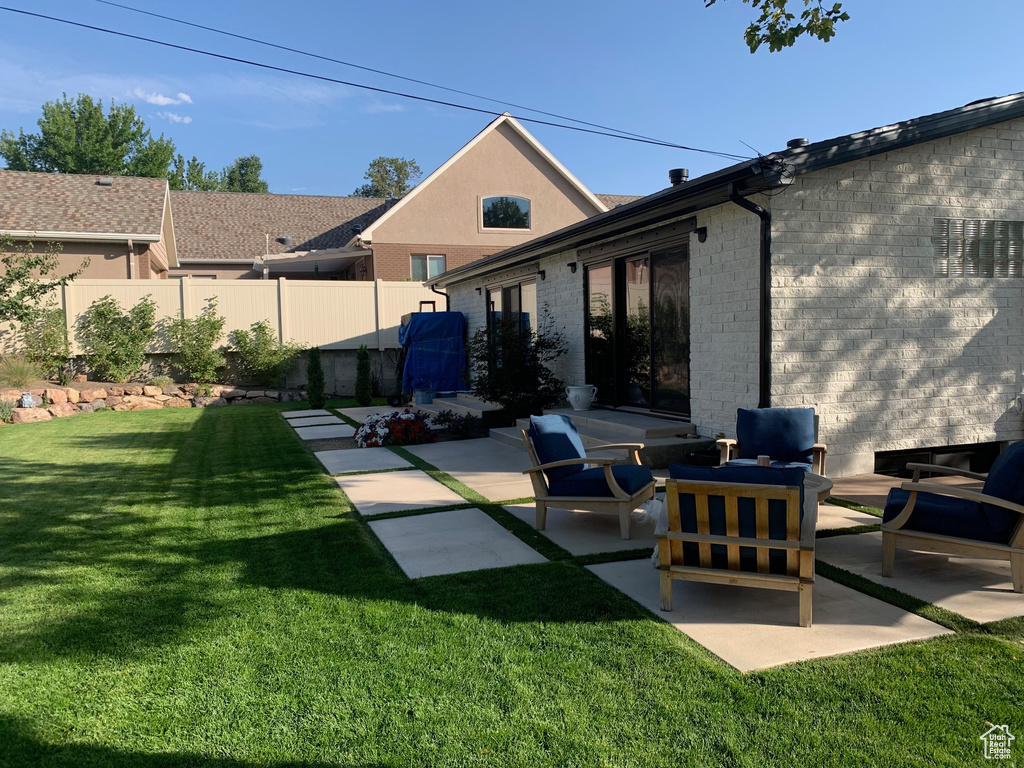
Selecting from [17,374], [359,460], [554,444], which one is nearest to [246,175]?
[17,374]

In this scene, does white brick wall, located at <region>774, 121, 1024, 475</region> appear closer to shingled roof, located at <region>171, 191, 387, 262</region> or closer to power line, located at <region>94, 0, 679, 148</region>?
power line, located at <region>94, 0, 679, 148</region>

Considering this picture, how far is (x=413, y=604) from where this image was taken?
417 centimetres

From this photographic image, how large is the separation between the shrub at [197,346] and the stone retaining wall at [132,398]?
1.56 feet

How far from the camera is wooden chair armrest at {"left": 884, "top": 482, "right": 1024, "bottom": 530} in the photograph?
4000 millimetres

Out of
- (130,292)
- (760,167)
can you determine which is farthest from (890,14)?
(130,292)

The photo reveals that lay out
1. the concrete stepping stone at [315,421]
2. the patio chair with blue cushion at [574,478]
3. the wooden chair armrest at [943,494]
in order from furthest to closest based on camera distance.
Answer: the concrete stepping stone at [315,421] < the patio chair with blue cushion at [574,478] < the wooden chair armrest at [943,494]

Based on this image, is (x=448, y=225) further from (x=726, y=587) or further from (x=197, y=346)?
(x=726, y=587)

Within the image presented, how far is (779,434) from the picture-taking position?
6.47m

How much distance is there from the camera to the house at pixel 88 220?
1925 centimetres

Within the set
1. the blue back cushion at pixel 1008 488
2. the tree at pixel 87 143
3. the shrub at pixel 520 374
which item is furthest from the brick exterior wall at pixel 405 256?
the tree at pixel 87 143

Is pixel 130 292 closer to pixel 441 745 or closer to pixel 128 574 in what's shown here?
pixel 128 574

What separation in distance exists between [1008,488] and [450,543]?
12.1ft

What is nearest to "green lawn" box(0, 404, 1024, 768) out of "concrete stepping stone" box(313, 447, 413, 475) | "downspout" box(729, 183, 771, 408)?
"concrete stepping stone" box(313, 447, 413, 475)

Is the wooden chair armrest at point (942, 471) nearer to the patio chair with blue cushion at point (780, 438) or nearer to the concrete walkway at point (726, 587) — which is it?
the concrete walkway at point (726, 587)
